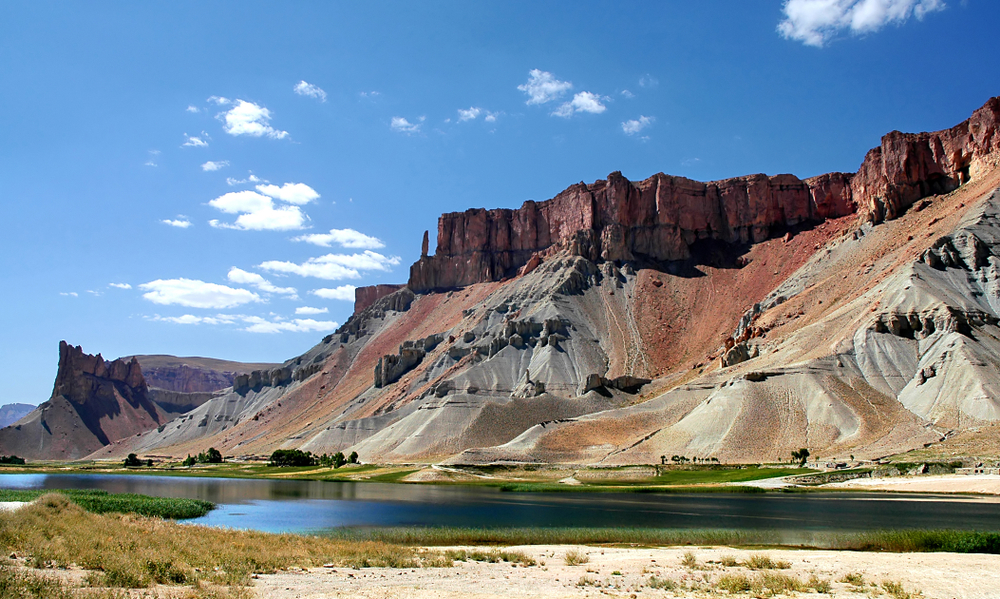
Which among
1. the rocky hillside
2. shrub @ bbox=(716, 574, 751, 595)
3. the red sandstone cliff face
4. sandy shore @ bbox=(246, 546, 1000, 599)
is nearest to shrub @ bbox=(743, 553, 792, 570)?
sandy shore @ bbox=(246, 546, 1000, 599)

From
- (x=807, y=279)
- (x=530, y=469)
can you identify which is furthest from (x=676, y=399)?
(x=807, y=279)

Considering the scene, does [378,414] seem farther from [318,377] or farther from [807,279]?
[807,279]

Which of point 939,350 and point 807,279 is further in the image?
point 807,279

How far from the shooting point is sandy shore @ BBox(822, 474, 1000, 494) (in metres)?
55.7

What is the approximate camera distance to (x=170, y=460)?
17362 cm

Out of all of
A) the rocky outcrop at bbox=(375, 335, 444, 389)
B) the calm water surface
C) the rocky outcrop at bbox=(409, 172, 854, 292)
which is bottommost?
the calm water surface

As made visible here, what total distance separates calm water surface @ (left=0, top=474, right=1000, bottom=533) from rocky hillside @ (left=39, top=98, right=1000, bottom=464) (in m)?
26.0

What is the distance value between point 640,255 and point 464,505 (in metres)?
135

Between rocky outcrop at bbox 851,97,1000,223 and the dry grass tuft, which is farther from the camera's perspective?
rocky outcrop at bbox 851,97,1000,223

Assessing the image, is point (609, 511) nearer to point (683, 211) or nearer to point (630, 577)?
point (630, 577)

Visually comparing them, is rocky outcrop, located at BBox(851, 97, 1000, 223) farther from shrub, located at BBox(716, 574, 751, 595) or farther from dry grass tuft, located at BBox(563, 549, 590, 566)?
shrub, located at BBox(716, 574, 751, 595)

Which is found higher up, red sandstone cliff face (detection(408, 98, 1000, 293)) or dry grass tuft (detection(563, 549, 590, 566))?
red sandstone cliff face (detection(408, 98, 1000, 293))

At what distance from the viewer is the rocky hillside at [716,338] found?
8856cm

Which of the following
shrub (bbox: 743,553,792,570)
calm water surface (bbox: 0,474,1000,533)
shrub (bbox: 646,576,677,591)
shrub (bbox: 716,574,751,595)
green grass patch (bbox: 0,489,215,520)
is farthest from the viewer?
green grass patch (bbox: 0,489,215,520)
